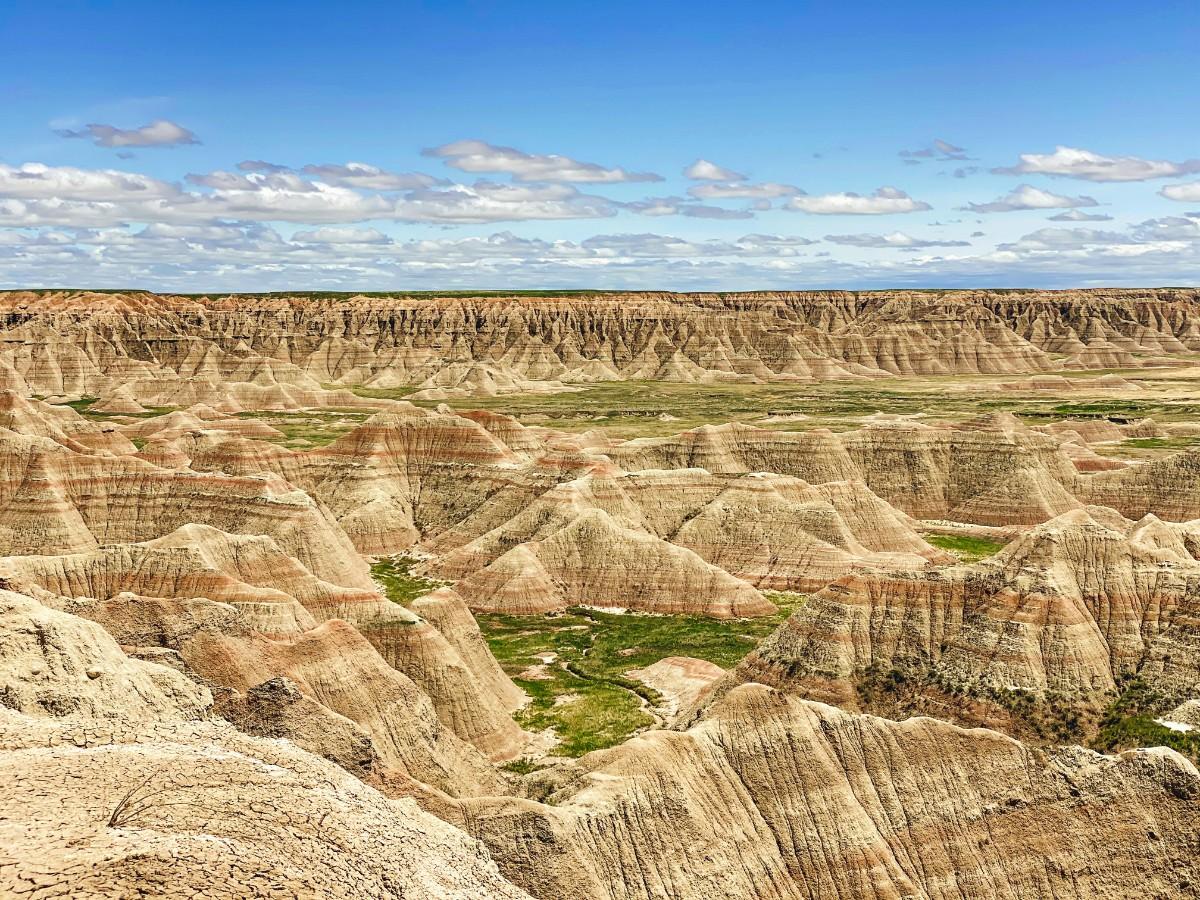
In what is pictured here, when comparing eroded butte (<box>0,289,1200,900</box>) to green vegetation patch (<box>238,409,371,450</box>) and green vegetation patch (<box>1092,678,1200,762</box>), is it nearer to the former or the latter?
green vegetation patch (<box>1092,678,1200,762</box>)

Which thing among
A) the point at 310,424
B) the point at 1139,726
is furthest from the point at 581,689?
the point at 310,424

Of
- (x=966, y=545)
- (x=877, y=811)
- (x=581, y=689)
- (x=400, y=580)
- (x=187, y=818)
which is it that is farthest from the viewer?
(x=966, y=545)

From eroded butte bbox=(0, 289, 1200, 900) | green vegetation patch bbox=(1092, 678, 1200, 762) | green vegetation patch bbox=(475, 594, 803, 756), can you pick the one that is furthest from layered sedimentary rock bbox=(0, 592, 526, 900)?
green vegetation patch bbox=(1092, 678, 1200, 762)

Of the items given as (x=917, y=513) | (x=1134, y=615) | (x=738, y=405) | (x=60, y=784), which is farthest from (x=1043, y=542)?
(x=738, y=405)

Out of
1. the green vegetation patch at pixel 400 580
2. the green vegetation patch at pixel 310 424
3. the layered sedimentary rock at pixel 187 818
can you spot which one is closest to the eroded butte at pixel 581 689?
the layered sedimentary rock at pixel 187 818

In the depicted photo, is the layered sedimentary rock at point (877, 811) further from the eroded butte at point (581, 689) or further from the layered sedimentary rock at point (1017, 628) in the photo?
the layered sedimentary rock at point (1017, 628)

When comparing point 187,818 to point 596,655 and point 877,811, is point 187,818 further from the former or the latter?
point 596,655
